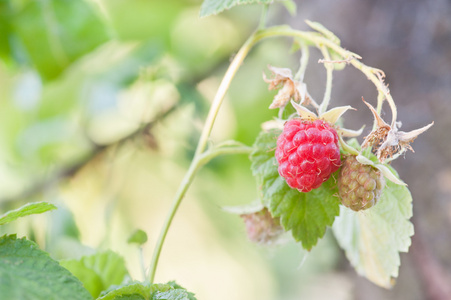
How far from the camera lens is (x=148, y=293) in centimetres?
43

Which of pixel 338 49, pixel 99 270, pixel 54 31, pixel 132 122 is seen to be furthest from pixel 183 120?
pixel 338 49

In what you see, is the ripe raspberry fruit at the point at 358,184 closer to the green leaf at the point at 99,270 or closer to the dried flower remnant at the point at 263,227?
the dried flower remnant at the point at 263,227

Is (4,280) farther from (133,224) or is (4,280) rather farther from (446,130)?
(133,224)

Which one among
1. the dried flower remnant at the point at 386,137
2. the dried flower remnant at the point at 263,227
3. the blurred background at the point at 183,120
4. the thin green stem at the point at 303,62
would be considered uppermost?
the thin green stem at the point at 303,62

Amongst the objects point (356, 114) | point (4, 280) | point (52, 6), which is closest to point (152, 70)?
point (52, 6)

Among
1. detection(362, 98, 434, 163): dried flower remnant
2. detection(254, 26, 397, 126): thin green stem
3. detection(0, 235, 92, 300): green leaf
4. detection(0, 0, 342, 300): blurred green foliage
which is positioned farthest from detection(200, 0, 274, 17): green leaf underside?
detection(0, 0, 342, 300): blurred green foliage

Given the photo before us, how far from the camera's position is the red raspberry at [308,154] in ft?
1.42

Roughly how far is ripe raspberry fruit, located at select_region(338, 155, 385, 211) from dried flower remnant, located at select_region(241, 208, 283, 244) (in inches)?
4.4

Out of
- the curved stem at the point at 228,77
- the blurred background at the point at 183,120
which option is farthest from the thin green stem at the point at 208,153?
the blurred background at the point at 183,120

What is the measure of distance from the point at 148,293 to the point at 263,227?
6.4 inches

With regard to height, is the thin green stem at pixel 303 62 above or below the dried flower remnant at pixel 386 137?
above

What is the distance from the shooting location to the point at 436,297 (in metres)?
1.10

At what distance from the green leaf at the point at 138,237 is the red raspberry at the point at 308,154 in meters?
0.17

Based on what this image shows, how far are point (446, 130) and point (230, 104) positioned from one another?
567 mm
